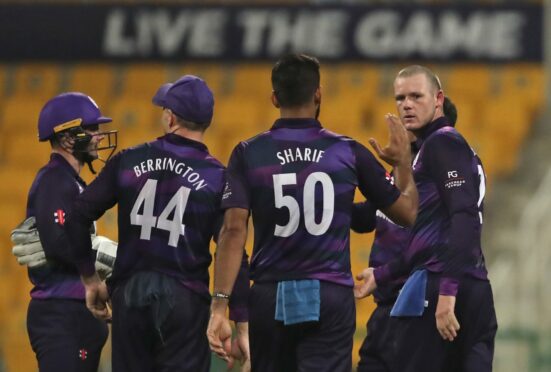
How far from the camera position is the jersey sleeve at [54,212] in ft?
21.3

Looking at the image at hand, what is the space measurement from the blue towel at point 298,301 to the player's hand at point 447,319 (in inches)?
28.2

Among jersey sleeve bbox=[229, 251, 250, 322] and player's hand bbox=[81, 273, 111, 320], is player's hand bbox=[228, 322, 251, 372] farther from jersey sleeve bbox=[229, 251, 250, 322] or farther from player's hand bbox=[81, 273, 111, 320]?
player's hand bbox=[81, 273, 111, 320]

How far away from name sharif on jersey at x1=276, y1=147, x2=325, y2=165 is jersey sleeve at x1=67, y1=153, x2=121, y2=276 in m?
0.83

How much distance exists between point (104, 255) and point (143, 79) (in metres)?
8.07

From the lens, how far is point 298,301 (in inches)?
219

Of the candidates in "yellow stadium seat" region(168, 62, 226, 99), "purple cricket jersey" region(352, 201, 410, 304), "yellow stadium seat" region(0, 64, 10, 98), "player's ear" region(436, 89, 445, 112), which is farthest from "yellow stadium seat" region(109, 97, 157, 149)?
"player's ear" region(436, 89, 445, 112)

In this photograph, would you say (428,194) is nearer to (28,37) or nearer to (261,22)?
(261,22)

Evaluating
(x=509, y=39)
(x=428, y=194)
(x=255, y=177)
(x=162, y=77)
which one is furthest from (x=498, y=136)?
(x=255, y=177)

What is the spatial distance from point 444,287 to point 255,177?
3.35 feet

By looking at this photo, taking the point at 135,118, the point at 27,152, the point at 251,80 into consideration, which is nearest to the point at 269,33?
the point at 251,80

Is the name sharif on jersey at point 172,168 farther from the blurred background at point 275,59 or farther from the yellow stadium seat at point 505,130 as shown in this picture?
the yellow stadium seat at point 505,130

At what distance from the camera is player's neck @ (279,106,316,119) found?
574cm

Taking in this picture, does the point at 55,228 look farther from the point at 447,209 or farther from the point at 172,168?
the point at 447,209

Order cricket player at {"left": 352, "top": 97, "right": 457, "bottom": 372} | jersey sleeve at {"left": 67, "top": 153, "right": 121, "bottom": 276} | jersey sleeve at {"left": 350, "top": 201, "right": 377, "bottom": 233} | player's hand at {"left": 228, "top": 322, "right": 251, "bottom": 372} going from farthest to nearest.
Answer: cricket player at {"left": 352, "top": 97, "right": 457, "bottom": 372} < jersey sleeve at {"left": 350, "top": 201, "right": 377, "bottom": 233} < jersey sleeve at {"left": 67, "top": 153, "right": 121, "bottom": 276} < player's hand at {"left": 228, "top": 322, "right": 251, "bottom": 372}
